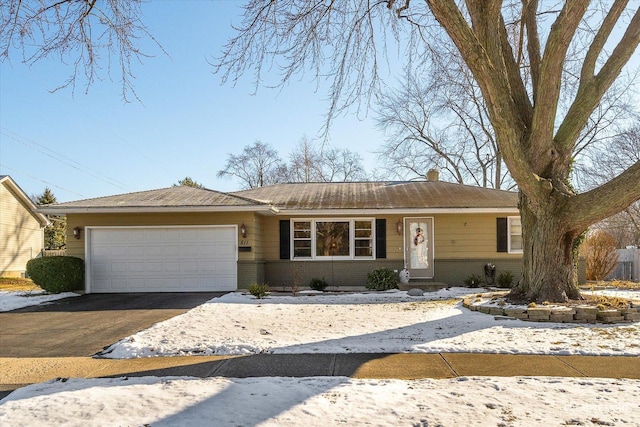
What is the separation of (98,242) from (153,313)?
5459mm

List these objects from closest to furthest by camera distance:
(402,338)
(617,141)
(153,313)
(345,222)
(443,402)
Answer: (443,402) < (402,338) < (153,313) < (345,222) < (617,141)

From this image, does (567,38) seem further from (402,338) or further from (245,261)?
(245,261)

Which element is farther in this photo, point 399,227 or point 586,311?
point 399,227

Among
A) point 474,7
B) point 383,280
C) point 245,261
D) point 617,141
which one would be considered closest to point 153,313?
point 245,261

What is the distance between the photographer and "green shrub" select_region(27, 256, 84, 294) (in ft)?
41.7

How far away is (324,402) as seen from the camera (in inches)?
151

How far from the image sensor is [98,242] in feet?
44.5

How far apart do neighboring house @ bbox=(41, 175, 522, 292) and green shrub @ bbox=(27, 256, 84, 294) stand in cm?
51

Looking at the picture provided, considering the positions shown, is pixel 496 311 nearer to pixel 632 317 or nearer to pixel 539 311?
pixel 539 311

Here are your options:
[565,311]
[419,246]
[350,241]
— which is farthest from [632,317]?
[350,241]

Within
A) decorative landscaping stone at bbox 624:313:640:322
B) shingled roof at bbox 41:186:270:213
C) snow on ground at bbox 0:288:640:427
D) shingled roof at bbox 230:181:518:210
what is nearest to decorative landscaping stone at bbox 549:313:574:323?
snow on ground at bbox 0:288:640:427

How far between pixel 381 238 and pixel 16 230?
2241cm

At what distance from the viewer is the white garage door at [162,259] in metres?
13.4

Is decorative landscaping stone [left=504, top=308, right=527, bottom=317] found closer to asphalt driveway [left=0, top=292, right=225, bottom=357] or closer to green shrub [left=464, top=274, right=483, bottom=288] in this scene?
green shrub [left=464, top=274, right=483, bottom=288]
